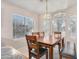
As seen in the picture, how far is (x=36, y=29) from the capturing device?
125cm

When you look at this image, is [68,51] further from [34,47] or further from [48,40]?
[34,47]

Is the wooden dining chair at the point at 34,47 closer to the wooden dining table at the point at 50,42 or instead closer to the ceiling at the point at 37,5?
the wooden dining table at the point at 50,42

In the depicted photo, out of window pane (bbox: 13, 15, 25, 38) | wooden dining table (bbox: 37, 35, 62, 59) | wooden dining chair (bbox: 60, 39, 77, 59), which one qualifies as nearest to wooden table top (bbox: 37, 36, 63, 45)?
wooden dining table (bbox: 37, 35, 62, 59)

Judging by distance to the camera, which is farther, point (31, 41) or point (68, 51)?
point (31, 41)

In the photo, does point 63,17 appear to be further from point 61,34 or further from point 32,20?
point 32,20

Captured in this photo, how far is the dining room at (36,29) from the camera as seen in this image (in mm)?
1149

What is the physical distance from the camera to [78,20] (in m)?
0.93

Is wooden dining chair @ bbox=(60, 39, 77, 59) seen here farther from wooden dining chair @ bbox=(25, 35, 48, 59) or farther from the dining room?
wooden dining chair @ bbox=(25, 35, 48, 59)

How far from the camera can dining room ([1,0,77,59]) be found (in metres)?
1.15

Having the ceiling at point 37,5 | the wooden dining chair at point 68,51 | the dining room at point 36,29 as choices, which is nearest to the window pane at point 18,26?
the dining room at point 36,29

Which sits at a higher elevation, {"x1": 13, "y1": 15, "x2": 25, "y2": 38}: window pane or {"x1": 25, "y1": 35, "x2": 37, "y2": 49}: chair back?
{"x1": 13, "y1": 15, "x2": 25, "y2": 38}: window pane

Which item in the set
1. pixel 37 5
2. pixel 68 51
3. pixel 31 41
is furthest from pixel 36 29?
pixel 68 51

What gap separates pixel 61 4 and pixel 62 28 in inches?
10.8

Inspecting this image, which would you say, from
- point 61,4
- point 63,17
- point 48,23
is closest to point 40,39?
point 48,23
